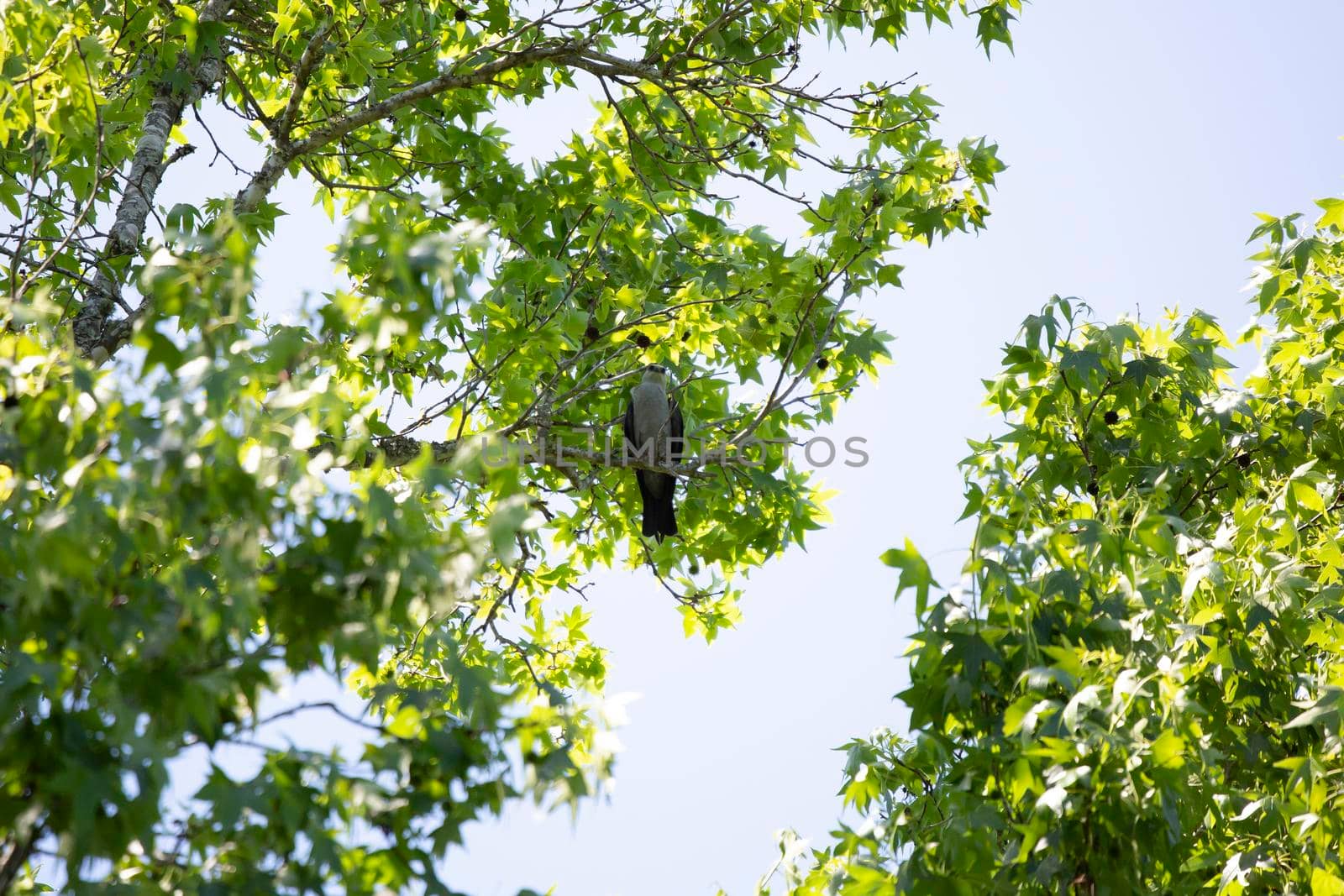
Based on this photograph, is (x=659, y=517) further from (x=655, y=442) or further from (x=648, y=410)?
(x=655, y=442)

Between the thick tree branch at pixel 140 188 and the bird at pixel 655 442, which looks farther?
the bird at pixel 655 442

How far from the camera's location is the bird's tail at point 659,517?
675 cm

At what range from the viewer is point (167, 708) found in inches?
72.9

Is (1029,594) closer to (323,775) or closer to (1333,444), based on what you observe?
(323,775)

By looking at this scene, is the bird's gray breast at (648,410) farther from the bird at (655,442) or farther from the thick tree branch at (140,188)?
the thick tree branch at (140,188)

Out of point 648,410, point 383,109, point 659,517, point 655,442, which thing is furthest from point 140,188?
point 648,410

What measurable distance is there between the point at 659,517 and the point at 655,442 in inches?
68.9

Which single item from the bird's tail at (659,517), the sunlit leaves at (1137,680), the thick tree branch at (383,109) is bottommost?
the sunlit leaves at (1137,680)

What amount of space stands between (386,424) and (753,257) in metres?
2.13

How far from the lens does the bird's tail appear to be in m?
6.75

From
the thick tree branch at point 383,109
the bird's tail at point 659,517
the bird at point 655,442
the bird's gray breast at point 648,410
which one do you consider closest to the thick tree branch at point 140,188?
the thick tree branch at point 383,109

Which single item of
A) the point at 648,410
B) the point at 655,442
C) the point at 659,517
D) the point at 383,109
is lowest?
the point at 655,442

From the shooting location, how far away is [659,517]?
680 cm

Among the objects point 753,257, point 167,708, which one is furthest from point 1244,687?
point 167,708
